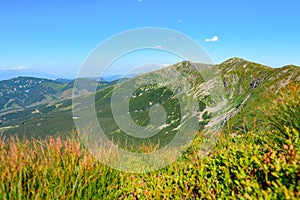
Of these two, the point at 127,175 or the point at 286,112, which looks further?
the point at 127,175

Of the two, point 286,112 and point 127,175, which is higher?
point 286,112

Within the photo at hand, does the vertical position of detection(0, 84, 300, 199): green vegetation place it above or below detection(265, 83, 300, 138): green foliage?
below

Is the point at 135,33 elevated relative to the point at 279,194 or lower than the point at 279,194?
elevated

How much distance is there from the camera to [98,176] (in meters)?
4.99

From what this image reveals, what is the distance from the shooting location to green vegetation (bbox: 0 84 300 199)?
4.11 m

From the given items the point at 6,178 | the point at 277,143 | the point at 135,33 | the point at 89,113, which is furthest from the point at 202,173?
the point at 135,33

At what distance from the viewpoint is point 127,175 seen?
19.6 feet

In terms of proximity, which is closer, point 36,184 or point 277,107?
point 36,184

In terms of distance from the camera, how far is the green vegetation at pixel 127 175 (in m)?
4.11

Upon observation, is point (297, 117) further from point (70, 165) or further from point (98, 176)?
point (70, 165)

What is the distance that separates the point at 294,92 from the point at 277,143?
985 mm

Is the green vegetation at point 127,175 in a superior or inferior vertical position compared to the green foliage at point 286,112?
inferior

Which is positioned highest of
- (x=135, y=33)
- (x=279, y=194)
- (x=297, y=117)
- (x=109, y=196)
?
(x=135, y=33)

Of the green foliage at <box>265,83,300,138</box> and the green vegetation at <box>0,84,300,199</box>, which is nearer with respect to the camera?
the green vegetation at <box>0,84,300,199</box>
